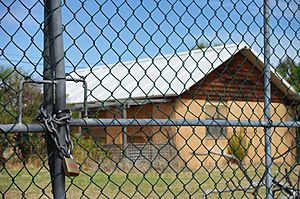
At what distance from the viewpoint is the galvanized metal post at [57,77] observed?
86.4 inches

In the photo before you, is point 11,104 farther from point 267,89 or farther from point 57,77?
point 267,89

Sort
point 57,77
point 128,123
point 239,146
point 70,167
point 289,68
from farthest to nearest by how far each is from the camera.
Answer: point 239,146 → point 289,68 → point 128,123 → point 57,77 → point 70,167

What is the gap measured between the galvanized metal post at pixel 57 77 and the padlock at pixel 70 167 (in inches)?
2.4

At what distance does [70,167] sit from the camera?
6.88 feet

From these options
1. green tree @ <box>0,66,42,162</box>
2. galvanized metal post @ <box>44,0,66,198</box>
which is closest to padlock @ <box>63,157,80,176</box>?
galvanized metal post @ <box>44,0,66,198</box>

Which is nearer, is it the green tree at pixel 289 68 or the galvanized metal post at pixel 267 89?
the galvanized metal post at pixel 267 89

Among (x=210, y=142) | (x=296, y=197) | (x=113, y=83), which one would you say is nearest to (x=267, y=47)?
(x=296, y=197)

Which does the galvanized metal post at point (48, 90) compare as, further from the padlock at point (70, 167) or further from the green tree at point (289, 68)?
the green tree at point (289, 68)

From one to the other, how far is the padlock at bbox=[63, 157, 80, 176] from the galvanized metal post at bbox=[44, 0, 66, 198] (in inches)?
2.4

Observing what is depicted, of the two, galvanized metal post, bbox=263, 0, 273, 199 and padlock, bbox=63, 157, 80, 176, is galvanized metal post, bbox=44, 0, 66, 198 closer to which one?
padlock, bbox=63, 157, 80, 176

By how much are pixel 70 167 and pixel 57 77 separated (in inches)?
14.9

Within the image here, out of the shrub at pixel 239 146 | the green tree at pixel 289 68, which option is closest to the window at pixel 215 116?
the shrub at pixel 239 146

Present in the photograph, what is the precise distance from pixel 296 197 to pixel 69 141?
8.40ft

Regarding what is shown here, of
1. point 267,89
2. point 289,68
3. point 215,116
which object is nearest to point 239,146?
point 289,68
